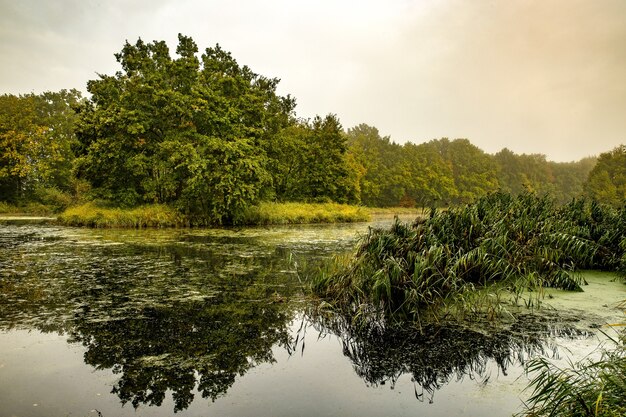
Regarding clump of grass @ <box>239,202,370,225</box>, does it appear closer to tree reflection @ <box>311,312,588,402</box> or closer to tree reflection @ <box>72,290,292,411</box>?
tree reflection @ <box>72,290,292,411</box>

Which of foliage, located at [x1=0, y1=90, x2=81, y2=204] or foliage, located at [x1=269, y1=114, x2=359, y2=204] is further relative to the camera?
foliage, located at [x1=269, y1=114, x2=359, y2=204]

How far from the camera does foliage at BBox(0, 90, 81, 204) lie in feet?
110

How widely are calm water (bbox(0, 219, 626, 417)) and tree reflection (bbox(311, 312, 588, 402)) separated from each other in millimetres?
21

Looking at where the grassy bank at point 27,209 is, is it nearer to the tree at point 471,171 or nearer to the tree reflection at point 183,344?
the tree reflection at point 183,344

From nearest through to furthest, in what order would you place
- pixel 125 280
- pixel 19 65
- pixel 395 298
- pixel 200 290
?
pixel 395 298
pixel 200 290
pixel 125 280
pixel 19 65

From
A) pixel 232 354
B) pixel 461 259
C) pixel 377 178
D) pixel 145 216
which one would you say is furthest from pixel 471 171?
pixel 232 354

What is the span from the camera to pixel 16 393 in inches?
136

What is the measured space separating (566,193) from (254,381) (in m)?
101

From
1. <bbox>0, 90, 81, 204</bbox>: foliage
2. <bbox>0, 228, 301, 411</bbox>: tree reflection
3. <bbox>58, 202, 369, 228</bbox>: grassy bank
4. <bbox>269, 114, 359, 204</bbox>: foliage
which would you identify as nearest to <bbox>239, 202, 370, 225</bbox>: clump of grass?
<bbox>58, 202, 369, 228</bbox>: grassy bank

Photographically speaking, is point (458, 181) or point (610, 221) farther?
point (458, 181)

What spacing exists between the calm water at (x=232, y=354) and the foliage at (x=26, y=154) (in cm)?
3096

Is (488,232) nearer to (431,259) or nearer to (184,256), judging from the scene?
(431,259)

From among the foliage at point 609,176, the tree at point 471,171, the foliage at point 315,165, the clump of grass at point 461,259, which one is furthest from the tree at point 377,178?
the clump of grass at point 461,259

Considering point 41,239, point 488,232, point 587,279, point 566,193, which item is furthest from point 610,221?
point 566,193
